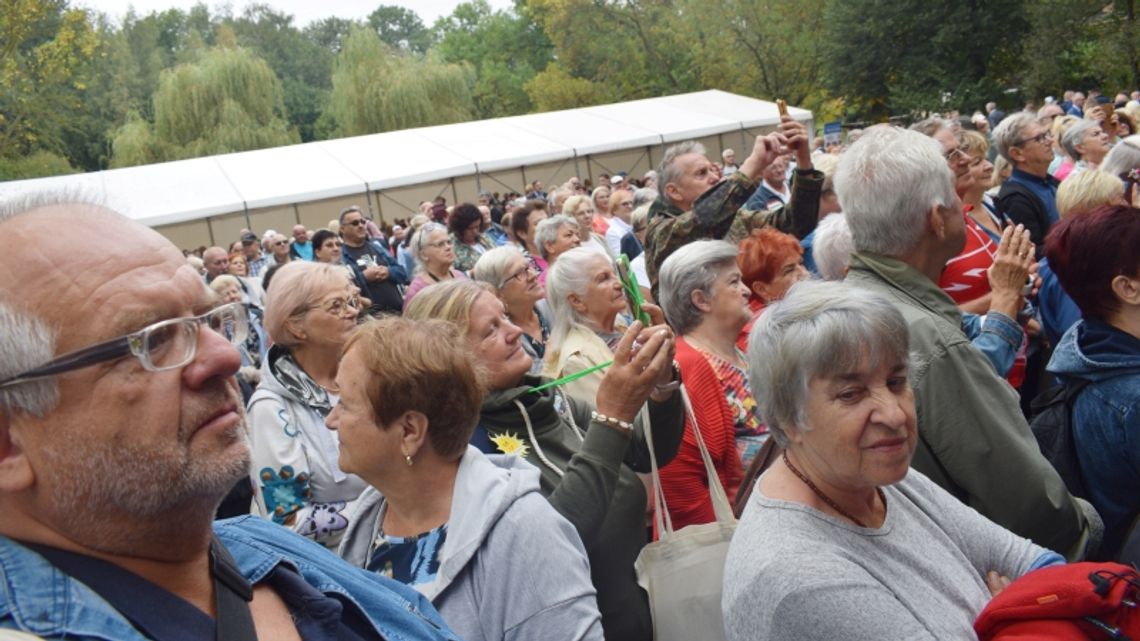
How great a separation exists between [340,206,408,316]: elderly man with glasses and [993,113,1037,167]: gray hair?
183 inches

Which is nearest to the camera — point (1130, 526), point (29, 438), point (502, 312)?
point (29, 438)

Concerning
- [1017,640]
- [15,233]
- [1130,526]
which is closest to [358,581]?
[15,233]

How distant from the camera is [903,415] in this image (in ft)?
7.34

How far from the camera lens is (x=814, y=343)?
2.27 meters

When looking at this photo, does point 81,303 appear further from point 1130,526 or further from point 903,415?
point 1130,526

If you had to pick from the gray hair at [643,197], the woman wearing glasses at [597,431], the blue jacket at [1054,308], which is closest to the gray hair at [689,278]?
the woman wearing glasses at [597,431]

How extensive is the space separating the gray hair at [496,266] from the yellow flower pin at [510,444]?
2.17 m

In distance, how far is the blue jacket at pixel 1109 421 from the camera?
2881 mm

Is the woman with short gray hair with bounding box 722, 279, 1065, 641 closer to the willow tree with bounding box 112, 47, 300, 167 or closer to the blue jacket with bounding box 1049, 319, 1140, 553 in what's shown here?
the blue jacket with bounding box 1049, 319, 1140, 553

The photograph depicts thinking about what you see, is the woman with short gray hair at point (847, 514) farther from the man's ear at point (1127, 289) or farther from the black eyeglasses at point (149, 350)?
the black eyeglasses at point (149, 350)

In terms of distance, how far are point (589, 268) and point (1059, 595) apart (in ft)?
9.64

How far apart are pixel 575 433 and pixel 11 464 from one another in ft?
6.73

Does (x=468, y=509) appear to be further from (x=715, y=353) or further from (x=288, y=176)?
(x=288, y=176)

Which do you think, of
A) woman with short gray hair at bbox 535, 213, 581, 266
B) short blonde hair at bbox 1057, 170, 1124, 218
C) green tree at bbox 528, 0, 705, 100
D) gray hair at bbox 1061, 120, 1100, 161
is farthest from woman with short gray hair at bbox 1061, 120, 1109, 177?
green tree at bbox 528, 0, 705, 100
